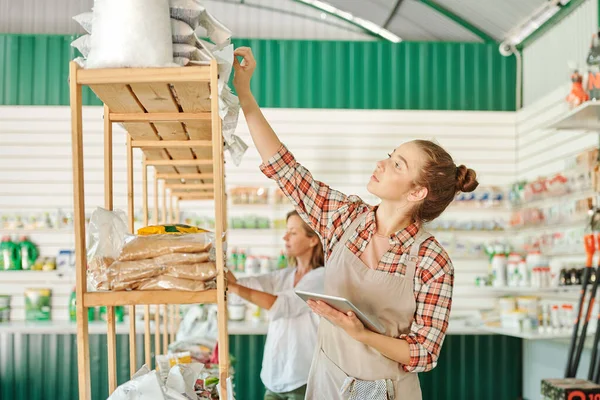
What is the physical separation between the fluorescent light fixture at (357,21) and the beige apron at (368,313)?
582 cm

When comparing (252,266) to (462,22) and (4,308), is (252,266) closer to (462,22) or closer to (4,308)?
(4,308)

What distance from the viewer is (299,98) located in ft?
25.7

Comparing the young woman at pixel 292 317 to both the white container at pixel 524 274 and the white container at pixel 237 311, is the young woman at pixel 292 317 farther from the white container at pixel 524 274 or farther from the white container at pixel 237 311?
the white container at pixel 524 274

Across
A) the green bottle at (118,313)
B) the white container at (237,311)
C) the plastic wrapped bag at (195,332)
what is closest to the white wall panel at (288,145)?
the green bottle at (118,313)

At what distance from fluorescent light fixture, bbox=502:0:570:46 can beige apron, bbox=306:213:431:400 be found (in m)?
4.72

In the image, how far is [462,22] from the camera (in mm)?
7852

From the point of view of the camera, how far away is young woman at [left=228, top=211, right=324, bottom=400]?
15.2 ft

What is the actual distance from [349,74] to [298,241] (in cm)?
340

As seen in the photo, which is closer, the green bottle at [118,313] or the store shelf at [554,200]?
the store shelf at [554,200]

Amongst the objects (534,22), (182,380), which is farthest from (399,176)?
(534,22)

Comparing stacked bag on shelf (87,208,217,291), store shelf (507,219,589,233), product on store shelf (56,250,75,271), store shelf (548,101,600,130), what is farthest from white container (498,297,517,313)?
stacked bag on shelf (87,208,217,291)

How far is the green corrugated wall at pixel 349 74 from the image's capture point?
305 inches

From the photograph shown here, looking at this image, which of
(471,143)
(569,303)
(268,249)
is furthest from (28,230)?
(569,303)

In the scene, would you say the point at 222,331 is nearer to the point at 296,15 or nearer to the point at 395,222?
the point at 395,222
